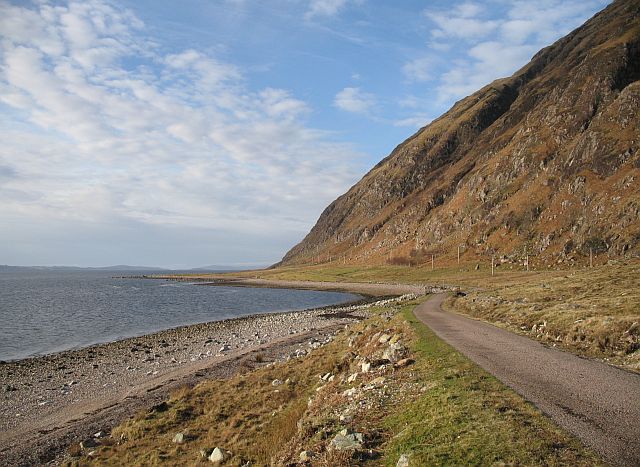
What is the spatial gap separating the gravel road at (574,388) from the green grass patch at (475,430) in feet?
1.86

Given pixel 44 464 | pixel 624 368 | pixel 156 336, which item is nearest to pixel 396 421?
pixel 624 368

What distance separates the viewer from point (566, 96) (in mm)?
156875

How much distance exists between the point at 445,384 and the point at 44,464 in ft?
55.3

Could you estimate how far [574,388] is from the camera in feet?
45.5

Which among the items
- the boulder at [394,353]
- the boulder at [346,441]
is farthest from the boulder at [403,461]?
the boulder at [394,353]

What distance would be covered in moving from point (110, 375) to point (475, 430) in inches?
1235

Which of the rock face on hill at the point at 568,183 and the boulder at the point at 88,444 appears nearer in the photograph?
the boulder at the point at 88,444

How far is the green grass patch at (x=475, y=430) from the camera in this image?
29.5 feet

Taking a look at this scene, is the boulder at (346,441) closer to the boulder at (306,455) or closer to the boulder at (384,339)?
the boulder at (306,455)

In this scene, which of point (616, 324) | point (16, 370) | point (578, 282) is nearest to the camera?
A: point (616, 324)

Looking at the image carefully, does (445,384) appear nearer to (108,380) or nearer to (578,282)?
(108,380)

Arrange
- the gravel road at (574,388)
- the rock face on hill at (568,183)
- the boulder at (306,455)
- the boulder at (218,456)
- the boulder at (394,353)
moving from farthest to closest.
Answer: the rock face on hill at (568,183)
the boulder at (394,353)
the boulder at (218,456)
the boulder at (306,455)
the gravel road at (574,388)

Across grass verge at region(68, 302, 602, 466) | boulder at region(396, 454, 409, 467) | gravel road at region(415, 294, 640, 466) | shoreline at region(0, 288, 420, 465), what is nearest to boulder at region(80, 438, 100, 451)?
grass verge at region(68, 302, 602, 466)

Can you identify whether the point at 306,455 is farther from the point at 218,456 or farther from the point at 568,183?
the point at 568,183
